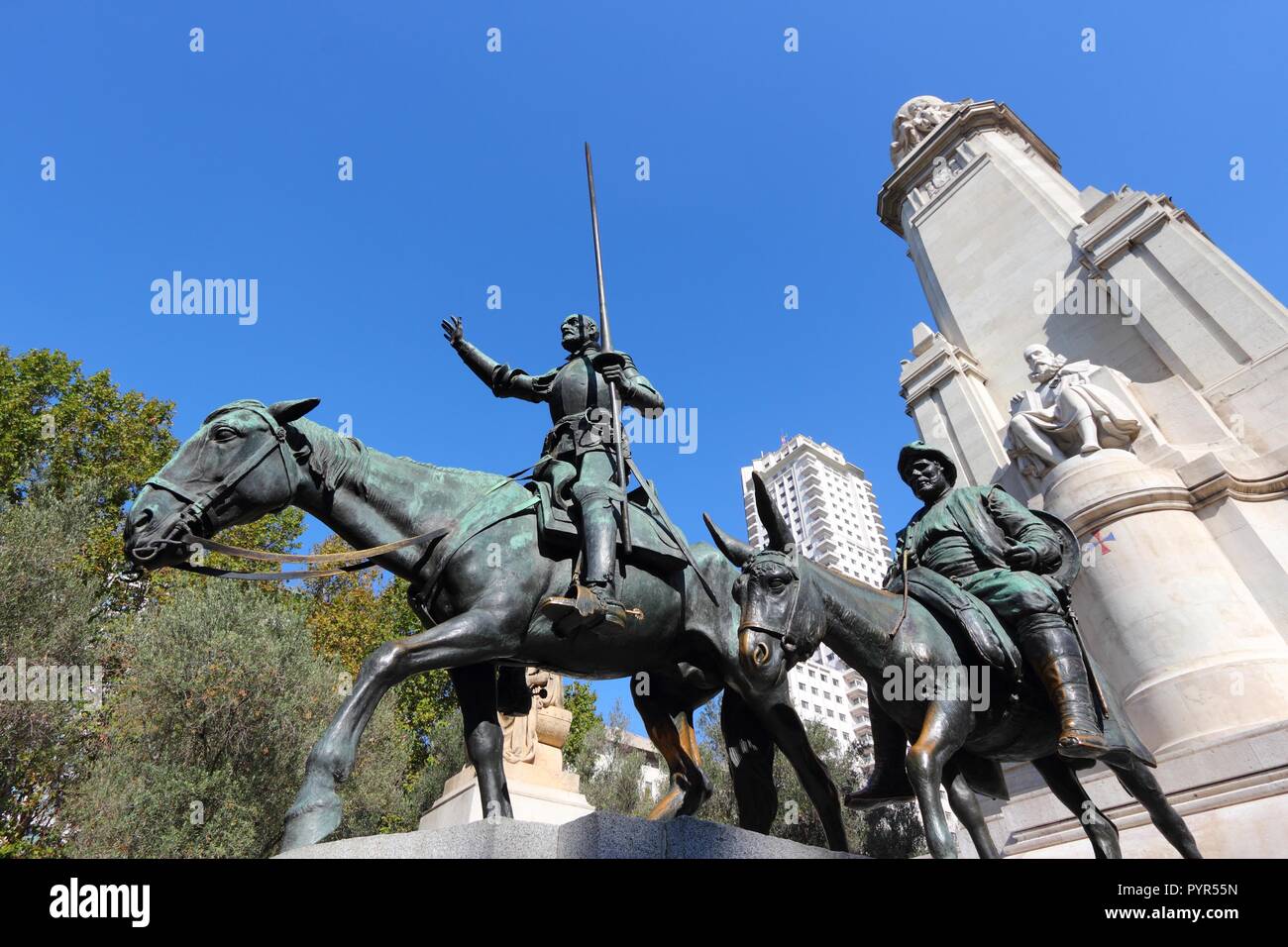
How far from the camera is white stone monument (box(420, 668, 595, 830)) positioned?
9453 millimetres

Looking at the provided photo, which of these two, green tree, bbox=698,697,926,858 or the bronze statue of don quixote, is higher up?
the bronze statue of don quixote

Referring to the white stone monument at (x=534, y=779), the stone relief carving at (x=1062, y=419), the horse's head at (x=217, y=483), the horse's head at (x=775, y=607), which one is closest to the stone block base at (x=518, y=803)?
the white stone monument at (x=534, y=779)

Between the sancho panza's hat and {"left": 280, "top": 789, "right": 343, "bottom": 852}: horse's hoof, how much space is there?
5949 millimetres

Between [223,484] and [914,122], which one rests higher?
[914,122]

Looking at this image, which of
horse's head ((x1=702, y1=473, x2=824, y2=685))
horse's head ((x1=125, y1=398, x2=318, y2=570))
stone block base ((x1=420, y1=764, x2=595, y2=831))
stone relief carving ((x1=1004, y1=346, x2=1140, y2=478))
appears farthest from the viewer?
stone relief carving ((x1=1004, y1=346, x2=1140, y2=478))

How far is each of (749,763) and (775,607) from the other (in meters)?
1.78

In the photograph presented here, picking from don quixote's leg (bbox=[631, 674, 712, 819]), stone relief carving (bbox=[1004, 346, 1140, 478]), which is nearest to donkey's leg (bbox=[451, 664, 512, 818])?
don quixote's leg (bbox=[631, 674, 712, 819])

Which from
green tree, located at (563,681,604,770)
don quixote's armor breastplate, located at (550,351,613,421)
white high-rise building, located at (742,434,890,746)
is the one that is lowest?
green tree, located at (563,681,604,770)

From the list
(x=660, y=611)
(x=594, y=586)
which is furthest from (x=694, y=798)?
(x=594, y=586)

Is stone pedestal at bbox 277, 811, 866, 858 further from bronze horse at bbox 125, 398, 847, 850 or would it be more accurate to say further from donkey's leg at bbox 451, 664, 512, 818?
donkey's leg at bbox 451, 664, 512, 818

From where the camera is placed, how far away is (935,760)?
510 centimetres

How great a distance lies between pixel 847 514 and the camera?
146 meters

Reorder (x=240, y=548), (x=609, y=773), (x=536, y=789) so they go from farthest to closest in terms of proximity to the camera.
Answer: (x=609, y=773) < (x=536, y=789) < (x=240, y=548)

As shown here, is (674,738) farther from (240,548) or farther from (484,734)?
(240,548)
